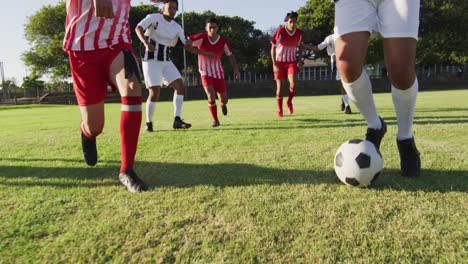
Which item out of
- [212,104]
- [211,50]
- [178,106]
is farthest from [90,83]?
[211,50]

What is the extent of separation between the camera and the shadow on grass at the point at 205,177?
8.48ft

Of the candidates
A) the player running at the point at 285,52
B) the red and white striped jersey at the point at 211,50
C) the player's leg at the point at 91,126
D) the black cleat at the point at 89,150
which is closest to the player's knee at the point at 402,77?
the player's leg at the point at 91,126

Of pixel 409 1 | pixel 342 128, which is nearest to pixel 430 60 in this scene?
Result: pixel 342 128

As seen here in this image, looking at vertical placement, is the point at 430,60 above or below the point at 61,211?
above

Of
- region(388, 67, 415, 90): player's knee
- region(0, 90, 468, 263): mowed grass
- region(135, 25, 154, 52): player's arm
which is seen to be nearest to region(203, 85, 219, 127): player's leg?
region(135, 25, 154, 52): player's arm

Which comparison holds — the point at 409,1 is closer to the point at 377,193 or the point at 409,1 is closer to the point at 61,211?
the point at 377,193

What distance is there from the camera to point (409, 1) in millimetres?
2590

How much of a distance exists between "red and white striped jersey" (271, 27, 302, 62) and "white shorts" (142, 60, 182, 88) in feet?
9.74

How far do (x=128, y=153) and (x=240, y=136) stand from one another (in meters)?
2.58

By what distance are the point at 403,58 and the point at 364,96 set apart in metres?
0.48

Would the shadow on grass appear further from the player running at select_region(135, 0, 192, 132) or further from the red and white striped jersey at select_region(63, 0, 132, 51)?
the player running at select_region(135, 0, 192, 132)

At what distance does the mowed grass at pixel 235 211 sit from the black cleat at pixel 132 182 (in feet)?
0.23

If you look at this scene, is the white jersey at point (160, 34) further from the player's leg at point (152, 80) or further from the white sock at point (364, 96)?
the white sock at point (364, 96)

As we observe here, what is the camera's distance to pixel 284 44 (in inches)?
337
